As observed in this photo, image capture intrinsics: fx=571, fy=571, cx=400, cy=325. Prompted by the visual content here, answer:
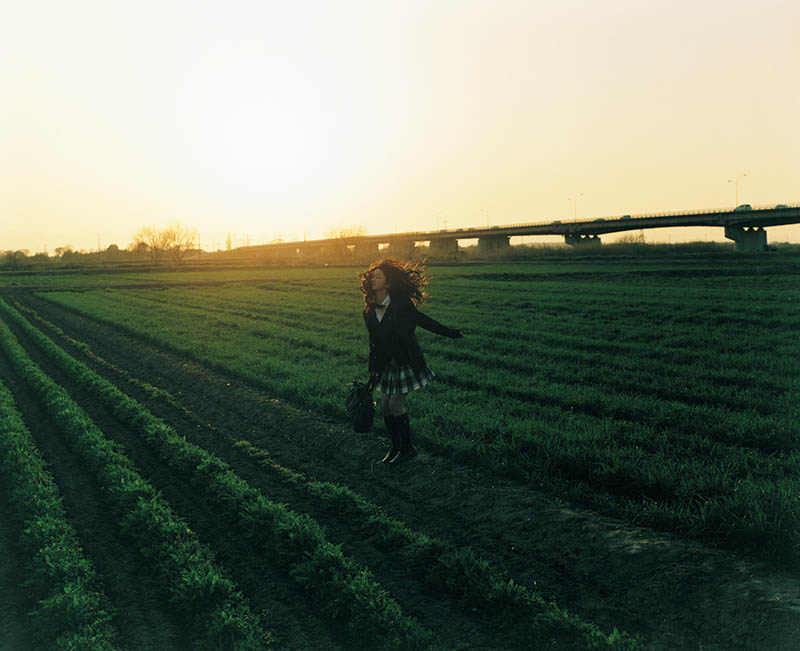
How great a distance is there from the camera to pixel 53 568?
15.1 ft

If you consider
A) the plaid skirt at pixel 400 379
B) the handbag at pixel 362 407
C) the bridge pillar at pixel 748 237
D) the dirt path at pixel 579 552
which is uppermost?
the bridge pillar at pixel 748 237

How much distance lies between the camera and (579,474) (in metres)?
6.27

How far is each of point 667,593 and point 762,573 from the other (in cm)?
74

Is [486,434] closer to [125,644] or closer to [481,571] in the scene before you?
[481,571]

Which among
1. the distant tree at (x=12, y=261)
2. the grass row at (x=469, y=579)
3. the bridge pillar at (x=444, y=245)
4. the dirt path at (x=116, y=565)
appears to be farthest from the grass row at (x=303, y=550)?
the distant tree at (x=12, y=261)

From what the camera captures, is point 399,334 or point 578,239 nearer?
point 399,334

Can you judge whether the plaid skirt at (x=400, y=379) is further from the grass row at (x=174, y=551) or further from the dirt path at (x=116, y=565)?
the dirt path at (x=116, y=565)

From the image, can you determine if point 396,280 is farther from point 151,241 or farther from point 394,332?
point 151,241

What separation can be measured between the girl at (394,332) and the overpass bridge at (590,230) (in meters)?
59.4

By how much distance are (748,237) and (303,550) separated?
66217 millimetres

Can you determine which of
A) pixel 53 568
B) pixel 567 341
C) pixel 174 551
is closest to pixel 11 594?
pixel 53 568

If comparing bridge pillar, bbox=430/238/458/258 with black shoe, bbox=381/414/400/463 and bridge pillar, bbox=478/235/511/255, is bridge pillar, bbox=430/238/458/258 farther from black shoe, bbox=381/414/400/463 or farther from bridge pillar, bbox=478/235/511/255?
black shoe, bbox=381/414/400/463

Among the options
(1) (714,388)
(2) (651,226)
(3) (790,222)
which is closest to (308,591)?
(1) (714,388)

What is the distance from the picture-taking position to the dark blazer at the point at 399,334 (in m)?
6.46
